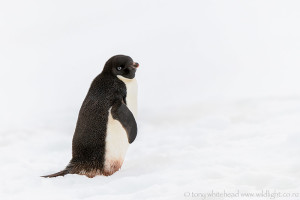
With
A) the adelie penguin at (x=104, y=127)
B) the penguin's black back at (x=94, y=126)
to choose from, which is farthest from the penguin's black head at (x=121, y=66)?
Result: the penguin's black back at (x=94, y=126)

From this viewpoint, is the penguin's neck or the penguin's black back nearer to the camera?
the penguin's black back

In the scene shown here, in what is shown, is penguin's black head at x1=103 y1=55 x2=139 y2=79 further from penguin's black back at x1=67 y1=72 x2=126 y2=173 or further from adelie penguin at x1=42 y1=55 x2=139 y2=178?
penguin's black back at x1=67 y1=72 x2=126 y2=173

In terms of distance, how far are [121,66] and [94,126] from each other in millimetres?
751

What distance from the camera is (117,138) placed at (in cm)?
637

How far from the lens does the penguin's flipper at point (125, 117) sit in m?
6.21

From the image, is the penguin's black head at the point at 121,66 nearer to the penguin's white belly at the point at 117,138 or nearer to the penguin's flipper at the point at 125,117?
the penguin's white belly at the point at 117,138

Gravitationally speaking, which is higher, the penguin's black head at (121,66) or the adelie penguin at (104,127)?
the penguin's black head at (121,66)

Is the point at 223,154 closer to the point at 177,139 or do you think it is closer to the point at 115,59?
the point at 177,139

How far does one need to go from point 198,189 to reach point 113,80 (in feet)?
5.30

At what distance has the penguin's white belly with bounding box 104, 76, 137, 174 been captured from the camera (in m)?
6.31

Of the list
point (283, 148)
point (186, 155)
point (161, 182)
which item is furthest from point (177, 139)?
point (161, 182)

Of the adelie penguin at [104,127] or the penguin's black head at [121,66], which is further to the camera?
the penguin's black head at [121,66]

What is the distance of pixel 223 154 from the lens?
278 inches

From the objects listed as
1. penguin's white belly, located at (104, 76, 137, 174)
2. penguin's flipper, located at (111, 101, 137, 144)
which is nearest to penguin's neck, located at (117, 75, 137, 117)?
penguin's white belly, located at (104, 76, 137, 174)
